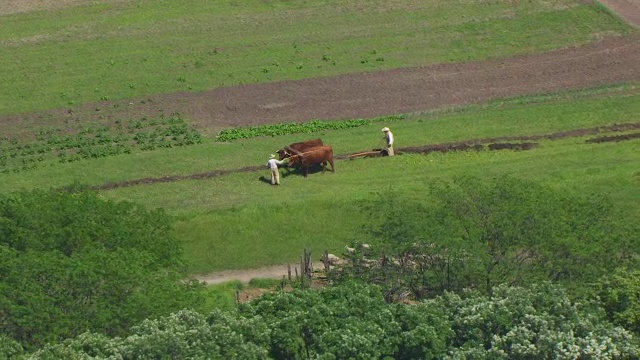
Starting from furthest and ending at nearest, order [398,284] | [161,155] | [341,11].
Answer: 1. [341,11]
2. [161,155]
3. [398,284]

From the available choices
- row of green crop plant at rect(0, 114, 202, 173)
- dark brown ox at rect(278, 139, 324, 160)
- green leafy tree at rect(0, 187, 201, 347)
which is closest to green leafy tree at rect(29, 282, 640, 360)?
green leafy tree at rect(0, 187, 201, 347)

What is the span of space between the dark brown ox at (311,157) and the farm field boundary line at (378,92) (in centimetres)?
917

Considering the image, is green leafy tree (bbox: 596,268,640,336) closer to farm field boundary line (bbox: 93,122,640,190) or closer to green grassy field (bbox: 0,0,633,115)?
farm field boundary line (bbox: 93,122,640,190)

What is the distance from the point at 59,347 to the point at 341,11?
57966mm

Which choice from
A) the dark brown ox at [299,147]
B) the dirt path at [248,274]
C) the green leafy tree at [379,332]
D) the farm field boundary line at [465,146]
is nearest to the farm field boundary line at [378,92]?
the farm field boundary line at [465,146]

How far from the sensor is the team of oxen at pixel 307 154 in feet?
→ 231

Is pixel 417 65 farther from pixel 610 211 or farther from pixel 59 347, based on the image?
pixel 59 347

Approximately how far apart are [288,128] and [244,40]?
16529 mm

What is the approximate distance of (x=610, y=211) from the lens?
56656 mm

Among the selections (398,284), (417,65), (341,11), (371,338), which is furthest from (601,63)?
(371,338)

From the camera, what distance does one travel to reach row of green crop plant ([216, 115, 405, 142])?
255 ft

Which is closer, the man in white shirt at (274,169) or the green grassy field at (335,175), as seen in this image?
the green grassy field at (335,175)

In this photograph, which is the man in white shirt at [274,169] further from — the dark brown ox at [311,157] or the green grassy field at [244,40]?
the green grassy field at [244,40]

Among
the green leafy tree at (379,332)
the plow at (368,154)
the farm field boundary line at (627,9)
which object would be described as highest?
the green leafy tree at (379,332)
